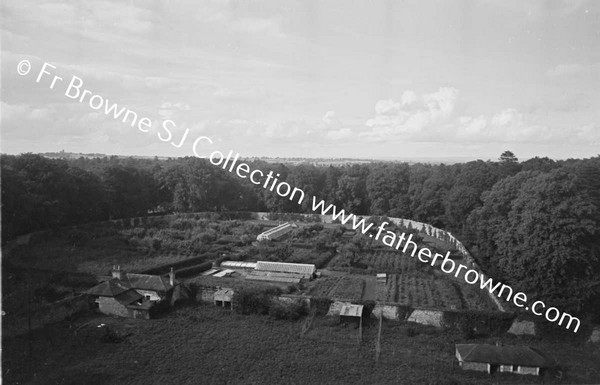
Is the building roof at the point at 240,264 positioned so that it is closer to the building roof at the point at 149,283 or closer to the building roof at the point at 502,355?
the building roof at the point at 149,283

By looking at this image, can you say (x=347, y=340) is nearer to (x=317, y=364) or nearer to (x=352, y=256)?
(x=317, y=364)

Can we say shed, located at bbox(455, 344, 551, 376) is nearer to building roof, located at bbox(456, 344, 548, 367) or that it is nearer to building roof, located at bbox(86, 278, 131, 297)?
building roof, located at bbox(456, 344, 548, 367)

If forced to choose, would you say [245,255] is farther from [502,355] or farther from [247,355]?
[502,355]

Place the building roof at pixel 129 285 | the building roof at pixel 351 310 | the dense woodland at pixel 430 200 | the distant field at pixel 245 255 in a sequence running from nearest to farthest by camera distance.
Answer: the dense woodland at pixel 430 200 < the building roof at pixel 351 310 < the building roof at pixel 129 285 < the distant field at pixel 245 255

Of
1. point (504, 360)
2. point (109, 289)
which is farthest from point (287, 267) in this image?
point (504, 360)

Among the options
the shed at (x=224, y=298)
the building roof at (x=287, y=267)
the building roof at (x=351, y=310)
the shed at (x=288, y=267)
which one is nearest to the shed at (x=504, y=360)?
the building roof at (x=351, y=310)
